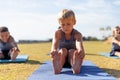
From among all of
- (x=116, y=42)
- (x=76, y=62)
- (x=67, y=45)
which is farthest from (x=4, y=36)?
(x=116, y=42)

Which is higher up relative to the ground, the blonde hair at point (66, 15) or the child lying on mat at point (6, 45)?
the blonde hair at point (66, 15)

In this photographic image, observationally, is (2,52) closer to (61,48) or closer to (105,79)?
(61,48)

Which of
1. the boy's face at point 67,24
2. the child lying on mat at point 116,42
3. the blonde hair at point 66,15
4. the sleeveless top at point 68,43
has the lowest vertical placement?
the child lying on mat at point 116,42

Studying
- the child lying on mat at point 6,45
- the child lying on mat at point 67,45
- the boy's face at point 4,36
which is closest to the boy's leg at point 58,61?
the child lying on mat at point 67,45

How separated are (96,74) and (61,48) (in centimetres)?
111

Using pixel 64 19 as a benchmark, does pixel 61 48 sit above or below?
below

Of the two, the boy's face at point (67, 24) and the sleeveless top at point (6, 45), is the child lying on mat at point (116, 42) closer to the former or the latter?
the sleeveless top at point (6, 45)

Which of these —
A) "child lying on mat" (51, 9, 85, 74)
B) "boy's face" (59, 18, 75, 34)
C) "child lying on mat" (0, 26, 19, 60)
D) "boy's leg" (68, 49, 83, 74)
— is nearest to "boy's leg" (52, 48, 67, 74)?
"child lying on mat" (51, 9, 85, 74)

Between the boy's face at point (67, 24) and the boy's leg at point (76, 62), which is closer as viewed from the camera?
the boy's leg at point (76, 62)

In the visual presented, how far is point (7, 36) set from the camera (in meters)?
8.15

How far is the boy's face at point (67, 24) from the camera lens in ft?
18.9

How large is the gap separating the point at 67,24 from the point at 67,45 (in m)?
0.59

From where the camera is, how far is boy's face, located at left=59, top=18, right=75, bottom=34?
576 centimetres

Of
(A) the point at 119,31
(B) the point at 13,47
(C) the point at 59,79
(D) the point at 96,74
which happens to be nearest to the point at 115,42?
(A) the point at 119,31
